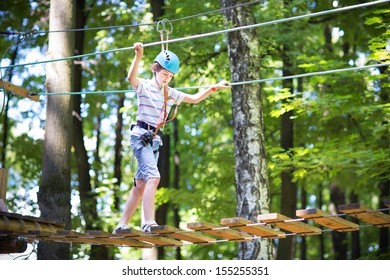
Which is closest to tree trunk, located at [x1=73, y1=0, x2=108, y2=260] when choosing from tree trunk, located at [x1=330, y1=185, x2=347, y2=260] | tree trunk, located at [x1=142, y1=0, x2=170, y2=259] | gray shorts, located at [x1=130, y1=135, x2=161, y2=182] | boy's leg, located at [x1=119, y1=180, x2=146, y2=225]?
tree trunk, located at [x1=142, y1=0, x2=170, y2=259]

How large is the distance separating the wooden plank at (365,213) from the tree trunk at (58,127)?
459cm

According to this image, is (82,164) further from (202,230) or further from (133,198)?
(202,230)

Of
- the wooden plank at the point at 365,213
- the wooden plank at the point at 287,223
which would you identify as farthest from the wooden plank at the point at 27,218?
the wooden plank at the point at 365,213

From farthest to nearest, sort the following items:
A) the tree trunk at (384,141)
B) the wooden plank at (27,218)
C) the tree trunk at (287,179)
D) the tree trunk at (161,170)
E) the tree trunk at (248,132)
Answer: the tree trunk at (161,170)
the tree trunk at (287,179)
the tree trunk at (384,141)
the tree trunk at (248,132)
the wooden plank at (27,218)

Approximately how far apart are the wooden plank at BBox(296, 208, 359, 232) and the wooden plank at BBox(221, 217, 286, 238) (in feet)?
1.40

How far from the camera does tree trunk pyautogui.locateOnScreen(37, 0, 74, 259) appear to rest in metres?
9.68

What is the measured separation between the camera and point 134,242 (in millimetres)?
7008

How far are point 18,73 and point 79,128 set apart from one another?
2.61 meters

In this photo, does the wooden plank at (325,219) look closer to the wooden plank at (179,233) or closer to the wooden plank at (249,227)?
the wooden plank at (249,227)

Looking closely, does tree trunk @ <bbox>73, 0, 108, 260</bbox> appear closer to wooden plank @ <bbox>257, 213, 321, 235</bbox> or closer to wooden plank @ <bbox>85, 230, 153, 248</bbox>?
wooden plank @ <bbox>85, 230, 153, 248</bbox>

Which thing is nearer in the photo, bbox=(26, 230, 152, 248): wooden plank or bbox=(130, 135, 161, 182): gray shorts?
bbox=(130, 135, 161, 182): gray shorts

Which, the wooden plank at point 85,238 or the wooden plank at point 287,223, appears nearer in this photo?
the wooden plank at point 287,223

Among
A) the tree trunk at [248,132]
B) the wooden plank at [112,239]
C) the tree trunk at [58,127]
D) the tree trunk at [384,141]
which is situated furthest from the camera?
the tree trunk at [384,141]

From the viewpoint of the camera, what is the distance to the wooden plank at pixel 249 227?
6.16 m
